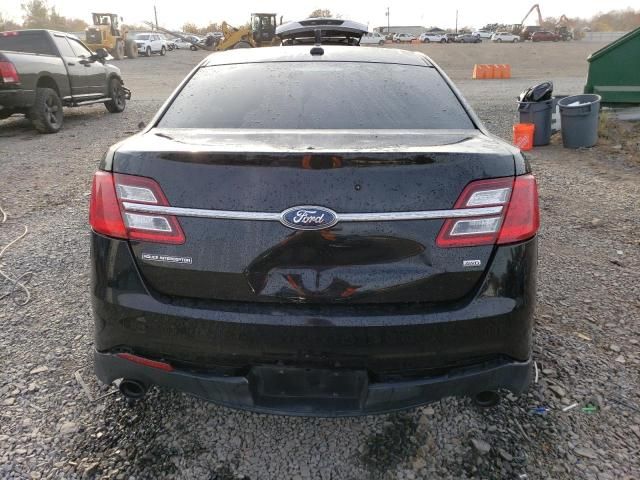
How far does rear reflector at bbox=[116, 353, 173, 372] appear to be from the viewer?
1.88 m

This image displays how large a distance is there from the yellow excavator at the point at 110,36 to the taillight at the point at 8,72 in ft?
95.6

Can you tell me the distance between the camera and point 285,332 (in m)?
1.75

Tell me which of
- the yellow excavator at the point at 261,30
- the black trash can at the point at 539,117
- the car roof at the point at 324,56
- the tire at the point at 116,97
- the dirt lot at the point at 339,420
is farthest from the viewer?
Answer: the yellow excavator at the point at 261,30

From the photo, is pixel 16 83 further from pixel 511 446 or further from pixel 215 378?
pixel 511 446

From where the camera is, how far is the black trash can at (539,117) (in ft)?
28.7

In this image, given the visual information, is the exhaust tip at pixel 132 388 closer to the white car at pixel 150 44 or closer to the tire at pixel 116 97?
the tire at pixel 116 97

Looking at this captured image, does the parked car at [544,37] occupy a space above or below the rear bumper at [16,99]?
above

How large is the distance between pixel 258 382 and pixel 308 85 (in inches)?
62.8

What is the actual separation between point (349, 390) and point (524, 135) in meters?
7.91

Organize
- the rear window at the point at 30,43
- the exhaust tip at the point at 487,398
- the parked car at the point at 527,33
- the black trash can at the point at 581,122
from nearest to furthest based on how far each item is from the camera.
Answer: the exhaust tip at the point at 487,398 < the black trash can at the point at 581,122 < the rear window at the point at 30,43 < the parked car at the point at 527,33

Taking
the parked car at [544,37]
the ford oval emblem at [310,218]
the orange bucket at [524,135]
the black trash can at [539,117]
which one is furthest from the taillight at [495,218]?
the parked car at [544,37]

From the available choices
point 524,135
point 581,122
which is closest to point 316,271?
point 524,135

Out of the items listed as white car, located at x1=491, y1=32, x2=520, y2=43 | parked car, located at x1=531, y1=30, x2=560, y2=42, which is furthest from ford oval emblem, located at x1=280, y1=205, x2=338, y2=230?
parked car, located at x1=531, y1=30, x2=560, y2=42

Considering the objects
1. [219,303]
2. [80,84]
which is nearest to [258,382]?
[219,303]
